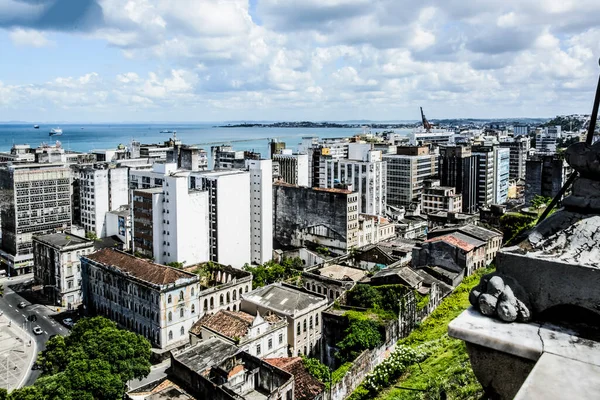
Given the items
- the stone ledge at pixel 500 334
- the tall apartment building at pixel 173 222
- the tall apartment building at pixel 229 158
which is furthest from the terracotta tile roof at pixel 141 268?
the stone ledge at pixel 500 334

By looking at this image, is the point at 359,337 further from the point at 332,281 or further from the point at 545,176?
the point at 545,176

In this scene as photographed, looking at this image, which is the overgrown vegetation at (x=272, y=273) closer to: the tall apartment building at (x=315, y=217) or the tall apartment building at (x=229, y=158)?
the tall apartment building at (x=315, y=217)

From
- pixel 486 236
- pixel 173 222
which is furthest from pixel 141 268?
pixel 486 236

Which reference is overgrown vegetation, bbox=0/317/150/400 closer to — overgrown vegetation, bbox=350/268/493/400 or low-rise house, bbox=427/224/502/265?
overgrown vegetation, bbox=350/268/493/400

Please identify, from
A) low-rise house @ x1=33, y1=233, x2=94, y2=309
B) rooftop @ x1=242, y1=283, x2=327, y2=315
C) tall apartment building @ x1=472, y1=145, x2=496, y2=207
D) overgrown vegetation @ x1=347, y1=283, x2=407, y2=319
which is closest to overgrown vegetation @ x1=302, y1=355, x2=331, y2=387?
overgrown vegetation @ x1=347, y1=283, x2=407, y2=319

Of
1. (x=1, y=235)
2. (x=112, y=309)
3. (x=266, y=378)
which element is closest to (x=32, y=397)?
(x=266, y=378)

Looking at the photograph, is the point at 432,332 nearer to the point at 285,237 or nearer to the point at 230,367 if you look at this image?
the point at 230,367
